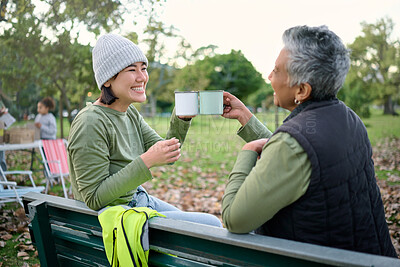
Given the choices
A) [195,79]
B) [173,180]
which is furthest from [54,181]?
[195,79]

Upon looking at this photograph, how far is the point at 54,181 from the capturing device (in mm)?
7707

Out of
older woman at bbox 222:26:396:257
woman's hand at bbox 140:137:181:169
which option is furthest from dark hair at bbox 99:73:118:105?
older woman at bbox 222:26:396:257

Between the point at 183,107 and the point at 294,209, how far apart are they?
1.01m

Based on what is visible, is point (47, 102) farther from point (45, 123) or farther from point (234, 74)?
point (234, 74)

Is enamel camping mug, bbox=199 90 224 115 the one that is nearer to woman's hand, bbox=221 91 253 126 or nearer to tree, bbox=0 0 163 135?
woman's hand, bbox=221 91 253 126

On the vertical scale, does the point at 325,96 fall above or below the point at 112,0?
below

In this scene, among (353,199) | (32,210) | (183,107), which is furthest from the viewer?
(183,107)

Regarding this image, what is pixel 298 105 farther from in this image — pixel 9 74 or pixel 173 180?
pixel 9 74

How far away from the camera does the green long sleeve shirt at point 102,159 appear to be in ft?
5.88

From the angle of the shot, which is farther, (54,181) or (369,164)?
(54,181)

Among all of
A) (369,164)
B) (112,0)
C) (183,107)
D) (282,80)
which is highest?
(112,0)

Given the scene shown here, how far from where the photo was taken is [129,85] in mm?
2207

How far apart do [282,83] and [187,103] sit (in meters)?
0.69

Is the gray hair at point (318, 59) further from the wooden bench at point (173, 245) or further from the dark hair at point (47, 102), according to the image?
the dark hair at point (47, 102)
